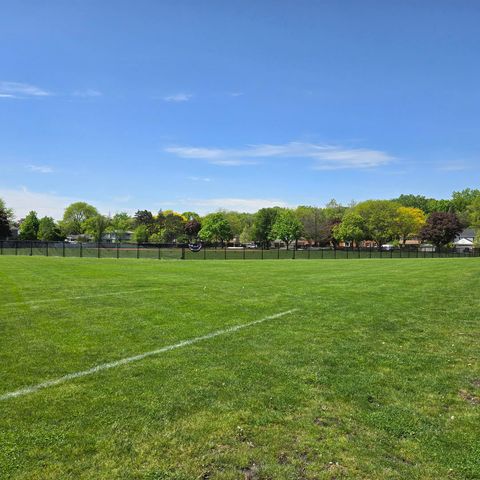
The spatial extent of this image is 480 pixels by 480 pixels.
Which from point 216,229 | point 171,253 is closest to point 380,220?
point 216,229

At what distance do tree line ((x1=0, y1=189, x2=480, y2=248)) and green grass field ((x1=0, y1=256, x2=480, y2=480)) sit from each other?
218 feet

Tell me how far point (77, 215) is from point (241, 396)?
14938 centimetres

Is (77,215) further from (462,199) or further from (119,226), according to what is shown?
(462,199)

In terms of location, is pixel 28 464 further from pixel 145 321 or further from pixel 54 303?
pixel 54 303

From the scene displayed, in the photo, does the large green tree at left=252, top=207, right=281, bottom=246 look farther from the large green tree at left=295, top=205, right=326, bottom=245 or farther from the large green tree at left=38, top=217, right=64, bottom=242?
the large green tree at left=38, top=217, right=64, bottom=242

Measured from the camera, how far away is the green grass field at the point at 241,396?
11.7ft

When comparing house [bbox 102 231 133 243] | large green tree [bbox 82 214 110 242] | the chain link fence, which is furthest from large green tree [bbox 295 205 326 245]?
house [bbox 102 231 133 243]

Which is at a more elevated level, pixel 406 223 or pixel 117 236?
pixel 406 223

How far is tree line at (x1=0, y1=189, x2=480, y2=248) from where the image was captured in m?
85.6

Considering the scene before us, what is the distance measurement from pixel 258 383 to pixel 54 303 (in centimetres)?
763

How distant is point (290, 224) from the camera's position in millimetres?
96062

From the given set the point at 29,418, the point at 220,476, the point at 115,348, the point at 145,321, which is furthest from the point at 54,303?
the point at 220,476

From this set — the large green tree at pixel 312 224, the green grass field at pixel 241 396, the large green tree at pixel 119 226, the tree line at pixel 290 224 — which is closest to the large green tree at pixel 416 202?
the tree line at pixel 290 224

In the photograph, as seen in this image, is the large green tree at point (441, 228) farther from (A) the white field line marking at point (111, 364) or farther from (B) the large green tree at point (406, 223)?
(A) the white field line marking at point (111, 364)
